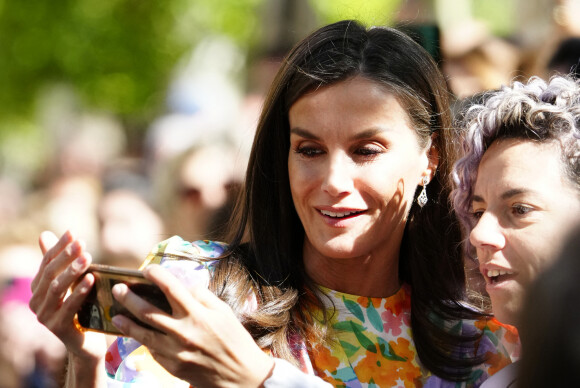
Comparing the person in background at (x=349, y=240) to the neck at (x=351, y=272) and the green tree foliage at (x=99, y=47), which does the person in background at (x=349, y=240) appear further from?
the green tree foliage at (x=99, y=47)

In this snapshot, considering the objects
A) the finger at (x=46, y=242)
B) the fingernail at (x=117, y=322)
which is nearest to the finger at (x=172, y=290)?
the fingernail at (x=117, y=322)

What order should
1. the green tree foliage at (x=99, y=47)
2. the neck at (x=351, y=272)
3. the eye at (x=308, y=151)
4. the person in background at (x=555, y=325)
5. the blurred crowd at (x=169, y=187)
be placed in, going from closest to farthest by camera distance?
the person in background at (x=555, y=325)
the eye at (x=308, y=151)
the neck at (x=351, y=272)
the blurred crowd at (x=169, y=187)
the green tree foliage at (x=99, y=47)

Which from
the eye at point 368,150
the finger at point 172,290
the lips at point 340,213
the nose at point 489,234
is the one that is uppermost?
the eye at point 368,150

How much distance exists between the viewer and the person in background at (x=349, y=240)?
265 centimetres

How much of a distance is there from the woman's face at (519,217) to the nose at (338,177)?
40 centimetres

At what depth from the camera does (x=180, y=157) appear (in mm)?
5008

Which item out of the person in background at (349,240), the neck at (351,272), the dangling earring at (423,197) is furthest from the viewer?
the dangling earring at (423,197)

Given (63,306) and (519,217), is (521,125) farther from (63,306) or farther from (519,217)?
(63,306)

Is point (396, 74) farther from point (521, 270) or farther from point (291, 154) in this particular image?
point (521, 270)

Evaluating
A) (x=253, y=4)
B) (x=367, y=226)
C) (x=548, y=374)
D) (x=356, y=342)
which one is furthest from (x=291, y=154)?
(x=253, y=4)

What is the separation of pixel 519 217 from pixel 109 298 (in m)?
1.09

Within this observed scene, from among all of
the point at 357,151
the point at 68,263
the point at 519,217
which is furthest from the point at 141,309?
the point at 519,217

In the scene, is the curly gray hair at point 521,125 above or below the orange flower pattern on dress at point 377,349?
above

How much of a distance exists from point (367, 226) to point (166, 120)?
429 cm
